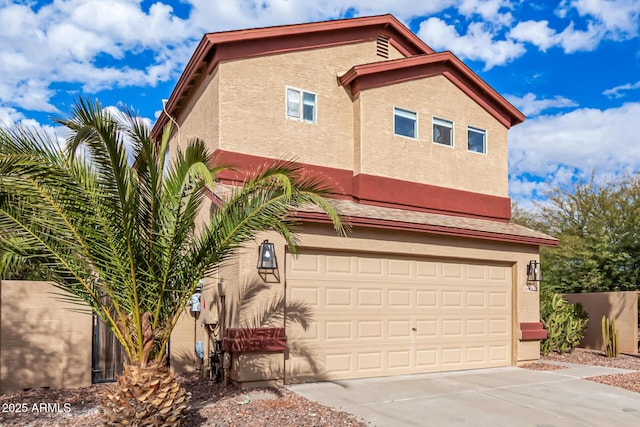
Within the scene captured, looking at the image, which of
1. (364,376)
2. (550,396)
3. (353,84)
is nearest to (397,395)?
(364,376)

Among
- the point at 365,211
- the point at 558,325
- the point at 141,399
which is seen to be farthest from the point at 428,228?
the point at 141,399

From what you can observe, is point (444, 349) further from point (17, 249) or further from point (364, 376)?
point (17, 249)

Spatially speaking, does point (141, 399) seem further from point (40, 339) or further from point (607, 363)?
point (607, 363)

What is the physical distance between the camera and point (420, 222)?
12320 mm

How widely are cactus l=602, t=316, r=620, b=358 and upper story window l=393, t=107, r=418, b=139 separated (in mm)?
8008

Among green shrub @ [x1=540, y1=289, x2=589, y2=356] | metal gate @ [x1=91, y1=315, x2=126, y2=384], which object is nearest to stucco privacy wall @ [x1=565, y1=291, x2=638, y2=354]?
green shrub @ [x1=540, y1=289, x2=589, y2=356]

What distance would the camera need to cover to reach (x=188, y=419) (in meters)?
7.95

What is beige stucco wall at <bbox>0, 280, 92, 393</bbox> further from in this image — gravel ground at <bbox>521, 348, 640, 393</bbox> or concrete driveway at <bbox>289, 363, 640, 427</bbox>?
gravel ground at <bbox>521, 348, 640, 393</bbox>

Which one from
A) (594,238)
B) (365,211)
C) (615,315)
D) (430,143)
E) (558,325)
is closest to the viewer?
(365,211)

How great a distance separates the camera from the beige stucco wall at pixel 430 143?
13656 millimetres

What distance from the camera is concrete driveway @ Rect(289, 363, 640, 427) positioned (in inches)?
331

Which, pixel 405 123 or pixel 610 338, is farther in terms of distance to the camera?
pixel 610 338

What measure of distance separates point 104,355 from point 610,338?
1354cm

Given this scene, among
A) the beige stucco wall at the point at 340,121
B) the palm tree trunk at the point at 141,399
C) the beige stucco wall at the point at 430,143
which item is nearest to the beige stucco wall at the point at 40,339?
the palm tree trunk at the point at 141,399
